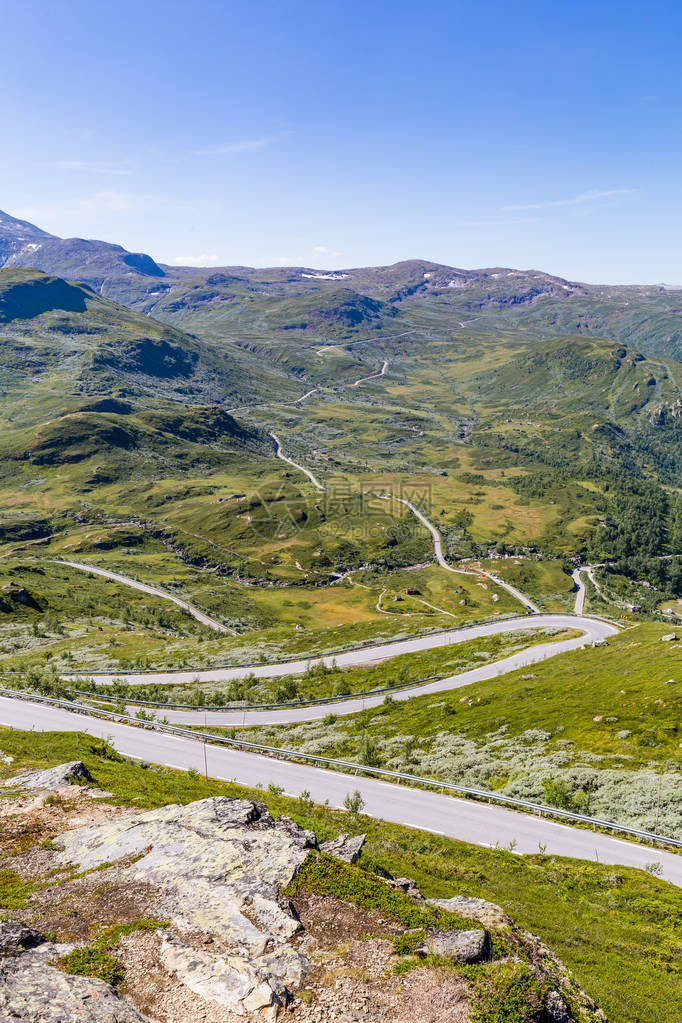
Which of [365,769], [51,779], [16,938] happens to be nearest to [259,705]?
[365,769]

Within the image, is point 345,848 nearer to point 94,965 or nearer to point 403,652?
point 94,965

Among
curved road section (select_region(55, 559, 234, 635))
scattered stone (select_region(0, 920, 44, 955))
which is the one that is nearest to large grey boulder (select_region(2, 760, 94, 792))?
scattered stone (select_region(0, 920, 44, 955))

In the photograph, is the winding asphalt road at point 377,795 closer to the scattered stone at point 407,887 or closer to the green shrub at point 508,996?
the scattered stone at point 407,887

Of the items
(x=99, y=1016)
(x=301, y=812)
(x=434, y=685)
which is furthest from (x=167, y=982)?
(x=434, y=685)

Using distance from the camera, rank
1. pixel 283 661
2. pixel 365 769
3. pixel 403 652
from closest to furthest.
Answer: pixel 365 769 < pixel 403 652 < pixel 283 661

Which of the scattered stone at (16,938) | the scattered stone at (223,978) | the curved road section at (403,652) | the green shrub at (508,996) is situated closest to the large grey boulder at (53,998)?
the scattered stone at (16,938)
